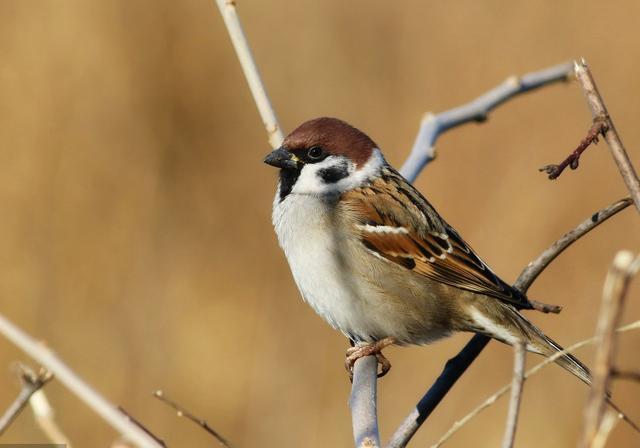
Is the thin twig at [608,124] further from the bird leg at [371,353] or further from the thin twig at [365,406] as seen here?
the bird leg at [371,353]

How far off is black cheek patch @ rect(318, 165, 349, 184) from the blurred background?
6.57ft

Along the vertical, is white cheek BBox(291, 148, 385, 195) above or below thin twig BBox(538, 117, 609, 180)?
above

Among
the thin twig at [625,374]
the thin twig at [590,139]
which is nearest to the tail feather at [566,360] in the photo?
the thin twig at [590,139]

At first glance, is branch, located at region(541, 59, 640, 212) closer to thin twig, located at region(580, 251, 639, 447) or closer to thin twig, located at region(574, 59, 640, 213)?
thin twig, located at region(574, 59, 640, 213)

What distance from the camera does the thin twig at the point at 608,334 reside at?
37.4 inches

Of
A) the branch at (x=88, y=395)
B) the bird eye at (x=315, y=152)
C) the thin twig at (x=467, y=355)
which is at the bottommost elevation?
the thin twig at (x=467, y=355)

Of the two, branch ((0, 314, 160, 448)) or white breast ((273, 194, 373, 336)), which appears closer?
branch ((0, 314, 160, 448))

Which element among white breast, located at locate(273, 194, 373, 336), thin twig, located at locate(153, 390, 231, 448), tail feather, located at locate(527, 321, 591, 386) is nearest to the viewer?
thin twig, located at locate(153, 390, 231, 448)

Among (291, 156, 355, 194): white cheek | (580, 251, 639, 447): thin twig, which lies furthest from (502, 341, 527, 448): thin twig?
(291, 156, 355, 194): white cheek

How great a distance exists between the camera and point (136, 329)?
5.20 meters

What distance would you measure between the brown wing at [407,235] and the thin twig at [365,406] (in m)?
0.51

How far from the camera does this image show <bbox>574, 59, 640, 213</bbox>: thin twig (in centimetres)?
137

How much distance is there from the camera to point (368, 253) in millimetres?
3074

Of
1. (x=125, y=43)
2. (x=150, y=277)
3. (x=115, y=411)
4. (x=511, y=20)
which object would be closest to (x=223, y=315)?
(x=150, y=277)
